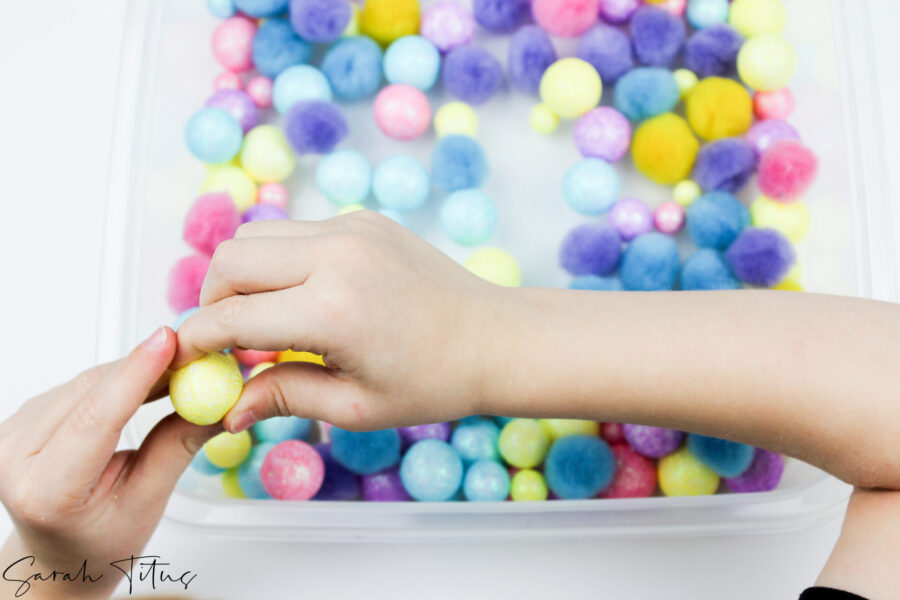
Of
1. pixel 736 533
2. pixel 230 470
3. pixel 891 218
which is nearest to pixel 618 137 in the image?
pixel 891 218

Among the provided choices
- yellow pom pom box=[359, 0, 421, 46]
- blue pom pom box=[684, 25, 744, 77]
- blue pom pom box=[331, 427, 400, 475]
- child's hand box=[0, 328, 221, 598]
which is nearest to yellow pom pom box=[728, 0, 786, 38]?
blue pom pom box=[684, 25, 744, 77]

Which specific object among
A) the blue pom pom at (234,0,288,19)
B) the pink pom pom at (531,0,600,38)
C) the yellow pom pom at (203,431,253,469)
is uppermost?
the blue pom pom at (234,0,288,19)

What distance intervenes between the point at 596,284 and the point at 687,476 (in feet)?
0.61

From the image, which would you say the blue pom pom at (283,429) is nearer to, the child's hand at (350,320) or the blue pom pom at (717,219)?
the child's hand at (350,320)

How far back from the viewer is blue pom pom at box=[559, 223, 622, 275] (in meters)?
0.70

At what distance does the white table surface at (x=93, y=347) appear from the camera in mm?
644

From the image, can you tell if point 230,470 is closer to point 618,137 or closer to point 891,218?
point 618,137

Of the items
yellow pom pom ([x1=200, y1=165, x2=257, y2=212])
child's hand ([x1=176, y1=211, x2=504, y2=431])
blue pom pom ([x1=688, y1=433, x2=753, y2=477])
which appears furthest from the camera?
yellow pom pom ([x1=200, y1=165, x2=257, y2=212])

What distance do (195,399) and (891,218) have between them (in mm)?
633

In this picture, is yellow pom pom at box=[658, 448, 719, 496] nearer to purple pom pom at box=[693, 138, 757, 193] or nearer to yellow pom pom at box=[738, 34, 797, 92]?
purple pom pom at box=[693, 138, 757, 193]

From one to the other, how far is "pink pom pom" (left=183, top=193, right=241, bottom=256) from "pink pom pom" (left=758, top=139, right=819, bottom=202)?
500mm

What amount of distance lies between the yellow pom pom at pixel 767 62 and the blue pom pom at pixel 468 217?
282 mm

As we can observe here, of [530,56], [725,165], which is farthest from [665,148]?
[530,56]

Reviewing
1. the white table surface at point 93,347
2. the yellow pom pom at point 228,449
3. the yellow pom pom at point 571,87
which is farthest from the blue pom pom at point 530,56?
the yellow pom pom at point 228,449
